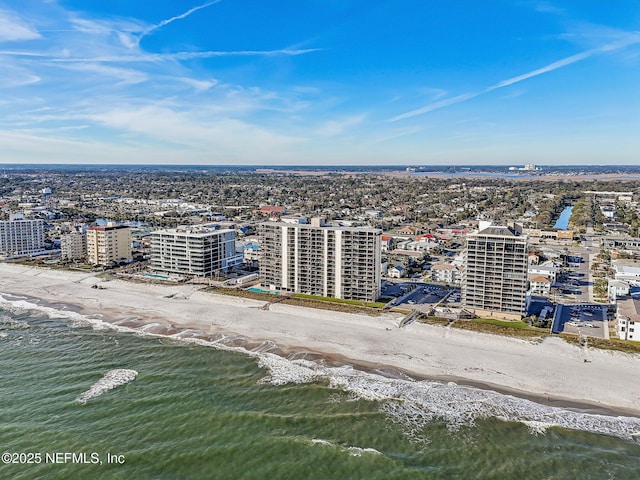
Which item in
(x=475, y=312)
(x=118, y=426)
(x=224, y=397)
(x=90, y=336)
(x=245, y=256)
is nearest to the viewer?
(x=118, y=426)

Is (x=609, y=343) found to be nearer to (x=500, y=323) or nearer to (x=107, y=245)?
(x=500, y=323)

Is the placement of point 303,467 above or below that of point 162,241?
below

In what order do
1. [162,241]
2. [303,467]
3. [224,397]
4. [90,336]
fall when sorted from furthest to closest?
[162,241] < [90,336] < [224,397] < [303,467]

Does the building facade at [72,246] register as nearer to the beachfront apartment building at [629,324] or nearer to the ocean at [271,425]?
the ocean at [271,425]

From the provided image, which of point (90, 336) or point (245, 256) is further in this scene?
point (245, 256)

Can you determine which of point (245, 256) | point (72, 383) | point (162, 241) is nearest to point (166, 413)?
point (72, 383)

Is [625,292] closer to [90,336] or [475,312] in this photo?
[475,312]

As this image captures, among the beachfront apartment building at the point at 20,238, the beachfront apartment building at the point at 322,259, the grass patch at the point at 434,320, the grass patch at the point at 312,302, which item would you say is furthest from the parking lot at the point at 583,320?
the beachfront apartment building at the point at 20,238

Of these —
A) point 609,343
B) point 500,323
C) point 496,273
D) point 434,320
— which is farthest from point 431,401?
point 496,273
